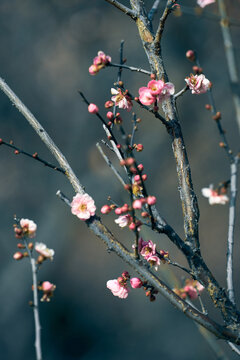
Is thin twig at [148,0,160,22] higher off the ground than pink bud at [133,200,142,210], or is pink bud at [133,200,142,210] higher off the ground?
thin twig at [148,0,160,22]

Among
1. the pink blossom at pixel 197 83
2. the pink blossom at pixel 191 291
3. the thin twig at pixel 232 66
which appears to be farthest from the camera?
the pink blossom at pixel 191 291

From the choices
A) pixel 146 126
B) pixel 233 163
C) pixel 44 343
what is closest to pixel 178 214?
pixel 146 126

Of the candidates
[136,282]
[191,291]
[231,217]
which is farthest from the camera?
[191,291]

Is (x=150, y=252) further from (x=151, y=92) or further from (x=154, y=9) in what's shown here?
(x=154, y=9)

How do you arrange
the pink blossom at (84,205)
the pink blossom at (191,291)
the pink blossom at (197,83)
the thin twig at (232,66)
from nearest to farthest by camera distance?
1. the thin twig at (232,66)
2. the pink blossom at (84,205)
3. the pink blossom at (197,83)
4. the pink blossom at (191,291)

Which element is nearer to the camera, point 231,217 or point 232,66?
point 232,66

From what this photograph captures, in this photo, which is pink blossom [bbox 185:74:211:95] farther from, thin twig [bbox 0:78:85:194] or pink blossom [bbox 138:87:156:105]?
thin twig [bbox 0:78:85:194]

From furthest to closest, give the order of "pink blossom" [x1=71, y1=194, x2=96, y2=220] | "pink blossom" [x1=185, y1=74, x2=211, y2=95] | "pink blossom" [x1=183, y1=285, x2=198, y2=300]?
"pink blossom" [x1=183, y1=285, x2=198, y2=300] → "pink blossom" [x1=185, y1=74, x2=211, y2=95] → "pink blossom" [x1=71, y1=194, x2=96, y2=220]

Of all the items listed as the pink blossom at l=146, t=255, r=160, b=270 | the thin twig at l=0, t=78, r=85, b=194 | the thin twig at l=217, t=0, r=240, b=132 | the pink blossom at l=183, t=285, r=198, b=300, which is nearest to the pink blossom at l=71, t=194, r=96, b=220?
the thin twig at l=0, t=78, r=85, b=194

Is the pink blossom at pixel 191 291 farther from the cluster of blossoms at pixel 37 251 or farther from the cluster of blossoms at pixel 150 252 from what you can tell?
the cluster of blossoms at pixel 37 251

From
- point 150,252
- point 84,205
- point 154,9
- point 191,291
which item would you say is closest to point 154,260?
point 150,252

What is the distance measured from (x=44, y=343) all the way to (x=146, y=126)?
1.36 meters

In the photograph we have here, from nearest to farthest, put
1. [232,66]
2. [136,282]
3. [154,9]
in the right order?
[232,66], [136,282], [154,9]

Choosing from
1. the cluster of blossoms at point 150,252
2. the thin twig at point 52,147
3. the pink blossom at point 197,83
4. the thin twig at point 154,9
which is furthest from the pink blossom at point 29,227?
the thin twig at point 154,9
